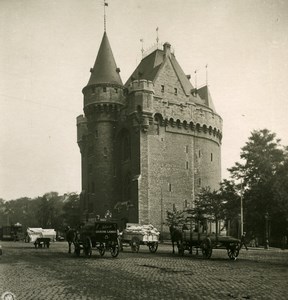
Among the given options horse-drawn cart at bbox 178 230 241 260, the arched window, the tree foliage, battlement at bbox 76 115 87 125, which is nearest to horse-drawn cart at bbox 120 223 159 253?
horse-drawn cart at bbox 178 230 241 260

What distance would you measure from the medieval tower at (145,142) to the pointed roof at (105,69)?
0.39 ft

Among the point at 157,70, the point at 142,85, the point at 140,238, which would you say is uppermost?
the point at 157,70

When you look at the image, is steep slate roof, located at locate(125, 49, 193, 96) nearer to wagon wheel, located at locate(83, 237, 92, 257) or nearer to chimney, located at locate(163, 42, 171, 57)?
chimney, located at locate(163, 42, 171, 57)

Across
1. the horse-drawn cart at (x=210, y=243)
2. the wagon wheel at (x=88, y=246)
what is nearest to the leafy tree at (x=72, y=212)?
the wagon wheel at (x=88, y=246)

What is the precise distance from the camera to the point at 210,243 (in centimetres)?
2070

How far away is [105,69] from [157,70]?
629 centimetres

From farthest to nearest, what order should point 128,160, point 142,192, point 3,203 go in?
point 3,203, point 128,160, point 142,192

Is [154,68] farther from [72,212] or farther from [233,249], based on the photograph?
[233,249]

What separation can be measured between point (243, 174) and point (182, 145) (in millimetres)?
17888

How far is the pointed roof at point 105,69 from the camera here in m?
56.5

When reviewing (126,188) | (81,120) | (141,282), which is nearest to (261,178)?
(126,188)

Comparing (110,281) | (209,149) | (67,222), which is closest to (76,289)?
(110,281)

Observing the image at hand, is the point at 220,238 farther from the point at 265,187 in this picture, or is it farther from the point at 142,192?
the point at 142,192

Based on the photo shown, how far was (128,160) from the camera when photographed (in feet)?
181
